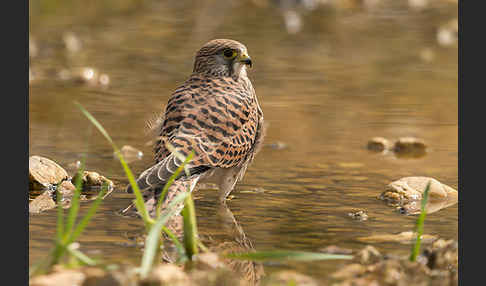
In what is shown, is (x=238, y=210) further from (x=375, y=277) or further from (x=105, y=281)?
(x=105, y=281)

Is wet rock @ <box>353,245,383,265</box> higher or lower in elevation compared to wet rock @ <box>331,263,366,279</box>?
higher

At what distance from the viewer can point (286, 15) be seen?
16375mm

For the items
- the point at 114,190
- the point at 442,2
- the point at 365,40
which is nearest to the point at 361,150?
the point at 114,190

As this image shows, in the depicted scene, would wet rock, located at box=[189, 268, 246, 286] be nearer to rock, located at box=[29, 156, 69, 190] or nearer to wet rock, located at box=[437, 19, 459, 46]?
rock, located at box=[29, 156, 69, 190]

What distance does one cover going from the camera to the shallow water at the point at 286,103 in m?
5.53

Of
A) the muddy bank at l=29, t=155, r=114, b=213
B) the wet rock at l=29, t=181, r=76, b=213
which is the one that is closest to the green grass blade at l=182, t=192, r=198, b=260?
the wet rock at l=29, t=181, r=76, b=213

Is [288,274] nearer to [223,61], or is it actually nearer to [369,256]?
[369,256]

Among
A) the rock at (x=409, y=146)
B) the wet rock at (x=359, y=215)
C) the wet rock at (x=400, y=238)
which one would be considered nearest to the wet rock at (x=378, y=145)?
the rock at (x=409, y=146)

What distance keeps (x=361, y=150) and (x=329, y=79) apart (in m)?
3.52

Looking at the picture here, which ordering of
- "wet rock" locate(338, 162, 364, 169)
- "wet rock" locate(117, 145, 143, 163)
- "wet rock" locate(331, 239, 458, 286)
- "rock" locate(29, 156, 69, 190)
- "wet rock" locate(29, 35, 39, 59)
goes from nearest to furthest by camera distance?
"wet rock" locate(331, 239, 458, 286) → "rock" locate(29, 156, 69, 190) → "wet rock" locate(338, 162, 364, 169) → "wet rock" locate(117, 145, 143, 163) → "wet rock" locate(29, 35, 39, 59)

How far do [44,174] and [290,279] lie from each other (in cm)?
259

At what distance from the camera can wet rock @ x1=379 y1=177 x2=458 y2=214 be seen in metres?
5.99

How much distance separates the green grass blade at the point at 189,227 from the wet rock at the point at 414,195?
1951mm

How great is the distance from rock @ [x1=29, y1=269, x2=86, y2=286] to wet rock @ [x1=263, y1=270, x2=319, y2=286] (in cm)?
84
